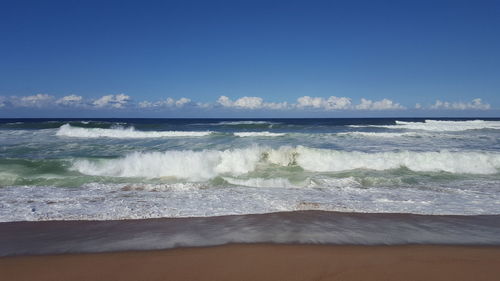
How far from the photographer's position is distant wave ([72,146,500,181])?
1085 centimetres

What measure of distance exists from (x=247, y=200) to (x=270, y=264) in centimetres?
324

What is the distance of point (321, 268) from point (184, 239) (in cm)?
202

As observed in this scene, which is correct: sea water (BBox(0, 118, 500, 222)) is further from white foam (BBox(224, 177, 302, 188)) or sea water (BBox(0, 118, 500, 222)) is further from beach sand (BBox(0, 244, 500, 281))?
beach sand (BBox(0, 244, 500, 281))

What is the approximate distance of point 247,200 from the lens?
23.5 feet

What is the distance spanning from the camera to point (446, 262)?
Result: 4062mm

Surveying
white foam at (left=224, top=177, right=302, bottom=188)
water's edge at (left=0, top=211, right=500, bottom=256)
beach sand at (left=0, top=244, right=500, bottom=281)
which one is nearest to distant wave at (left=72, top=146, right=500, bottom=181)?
white foam at (left=224, top=177, right=302, bottom=188)

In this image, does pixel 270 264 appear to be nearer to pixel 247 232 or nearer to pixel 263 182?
pixel 247 232

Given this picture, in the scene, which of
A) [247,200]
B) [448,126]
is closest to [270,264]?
[247,200]

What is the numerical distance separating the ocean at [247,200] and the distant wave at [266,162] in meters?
0.04

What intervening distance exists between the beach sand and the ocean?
30cm

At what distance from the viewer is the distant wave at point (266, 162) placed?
1085cm

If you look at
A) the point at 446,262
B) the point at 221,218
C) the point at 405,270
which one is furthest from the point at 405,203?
the point at 221,218

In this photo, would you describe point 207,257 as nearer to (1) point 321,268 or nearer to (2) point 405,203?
(1) point 321,268

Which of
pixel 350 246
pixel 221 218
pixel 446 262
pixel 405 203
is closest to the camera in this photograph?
pixel 446 262
